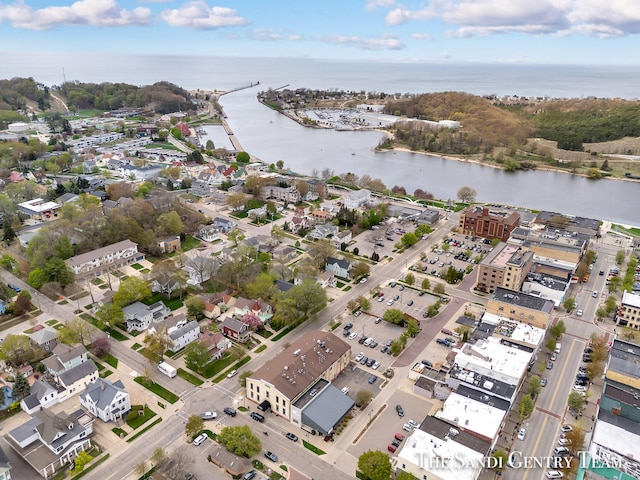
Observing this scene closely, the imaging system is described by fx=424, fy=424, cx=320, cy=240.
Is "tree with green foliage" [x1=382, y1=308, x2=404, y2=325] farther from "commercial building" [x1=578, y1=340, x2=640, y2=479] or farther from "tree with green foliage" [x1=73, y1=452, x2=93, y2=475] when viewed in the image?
"tree with green foliage" [x1=73, y1=452, x2=93, y2=475]

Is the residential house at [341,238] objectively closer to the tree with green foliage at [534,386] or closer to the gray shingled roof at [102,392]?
the tree with green foliage at [534,386]

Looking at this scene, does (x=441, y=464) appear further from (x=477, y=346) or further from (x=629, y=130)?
(x=629, y=130)

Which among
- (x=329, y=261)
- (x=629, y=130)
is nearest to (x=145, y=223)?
(x=329, y=261)

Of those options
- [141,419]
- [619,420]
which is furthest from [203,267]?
[619,420]

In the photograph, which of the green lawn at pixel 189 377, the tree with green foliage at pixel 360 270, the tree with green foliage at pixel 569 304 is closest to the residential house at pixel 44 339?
the green lawn at pixel 189 377

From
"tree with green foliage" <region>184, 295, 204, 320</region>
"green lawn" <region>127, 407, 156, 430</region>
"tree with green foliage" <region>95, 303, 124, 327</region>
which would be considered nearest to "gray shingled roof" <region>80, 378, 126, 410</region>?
"green lawn" <region>127, 407, 156, 430</region>

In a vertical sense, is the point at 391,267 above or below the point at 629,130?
below
